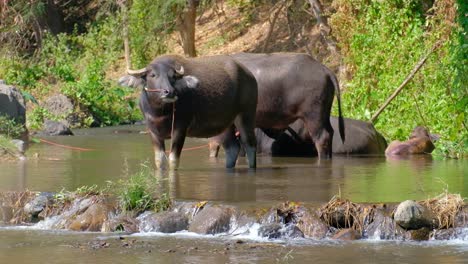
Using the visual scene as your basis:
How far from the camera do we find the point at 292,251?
998cm

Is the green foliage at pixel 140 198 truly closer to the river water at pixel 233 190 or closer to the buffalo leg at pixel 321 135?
the river water at pixel 233 190

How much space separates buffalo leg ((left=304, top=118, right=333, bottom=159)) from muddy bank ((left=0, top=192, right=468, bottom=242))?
18.1ft

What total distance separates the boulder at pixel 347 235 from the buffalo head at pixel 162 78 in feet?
12.6

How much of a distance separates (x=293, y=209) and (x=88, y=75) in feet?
53.2

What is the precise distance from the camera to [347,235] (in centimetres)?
1055

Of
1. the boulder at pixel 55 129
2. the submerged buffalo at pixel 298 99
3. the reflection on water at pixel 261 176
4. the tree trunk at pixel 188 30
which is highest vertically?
the tree trunk at pixel 188 30

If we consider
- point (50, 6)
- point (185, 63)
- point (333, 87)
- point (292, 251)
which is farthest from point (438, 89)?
point (50, 6)

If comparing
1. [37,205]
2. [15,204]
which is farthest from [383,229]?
[15,204]

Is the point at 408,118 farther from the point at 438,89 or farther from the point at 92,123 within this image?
the point at 92,123

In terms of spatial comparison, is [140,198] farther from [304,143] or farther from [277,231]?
[304,143]

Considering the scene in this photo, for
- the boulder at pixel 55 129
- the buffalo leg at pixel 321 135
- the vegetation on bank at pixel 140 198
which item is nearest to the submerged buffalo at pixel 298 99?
the buffalo leg at pixel 321 135

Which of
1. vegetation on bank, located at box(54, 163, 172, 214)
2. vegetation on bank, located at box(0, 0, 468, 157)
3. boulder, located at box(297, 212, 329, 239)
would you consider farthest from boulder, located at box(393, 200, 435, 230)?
vegetation on bank, located at box(0, 0, 468, 157)

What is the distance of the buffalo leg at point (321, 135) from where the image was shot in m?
16.5

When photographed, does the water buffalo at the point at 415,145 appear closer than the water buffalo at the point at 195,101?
No
